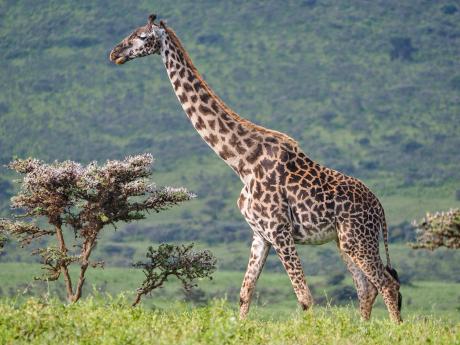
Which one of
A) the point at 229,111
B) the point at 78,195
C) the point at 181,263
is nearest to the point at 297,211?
the point at 229,111

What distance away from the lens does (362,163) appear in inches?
3912

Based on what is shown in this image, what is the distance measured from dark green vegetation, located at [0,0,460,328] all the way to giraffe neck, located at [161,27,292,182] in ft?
175

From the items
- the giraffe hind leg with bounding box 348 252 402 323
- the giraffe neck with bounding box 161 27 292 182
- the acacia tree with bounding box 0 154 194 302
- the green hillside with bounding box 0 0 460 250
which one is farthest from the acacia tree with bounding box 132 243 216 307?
the green hillside with bounding box 0 0 460 250

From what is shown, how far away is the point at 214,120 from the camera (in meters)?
15.5

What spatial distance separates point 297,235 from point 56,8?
122 metres

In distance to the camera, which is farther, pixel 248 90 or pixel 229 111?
pixel 248 90

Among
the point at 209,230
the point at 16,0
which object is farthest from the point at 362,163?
the point at 16,0

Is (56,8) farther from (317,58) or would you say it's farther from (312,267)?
(312,267)

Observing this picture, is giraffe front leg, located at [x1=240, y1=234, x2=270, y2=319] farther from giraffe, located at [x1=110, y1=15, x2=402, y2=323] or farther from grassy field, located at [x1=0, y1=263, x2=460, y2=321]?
grassy field, located at [x1=0, y1=263, x2=460, y2=321]

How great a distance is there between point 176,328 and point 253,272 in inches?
145

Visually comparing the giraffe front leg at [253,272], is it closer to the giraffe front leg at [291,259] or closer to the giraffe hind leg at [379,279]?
the giraffe front leg at [291,259]

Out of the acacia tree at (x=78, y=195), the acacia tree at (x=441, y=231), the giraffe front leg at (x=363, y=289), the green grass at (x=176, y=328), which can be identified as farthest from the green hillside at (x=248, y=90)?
the green grass at (x=176, y=328)

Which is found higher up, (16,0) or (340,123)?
(16,0)

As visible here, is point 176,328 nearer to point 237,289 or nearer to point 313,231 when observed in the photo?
point 313,231
